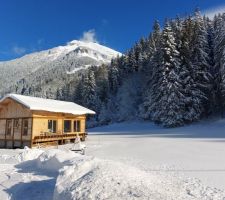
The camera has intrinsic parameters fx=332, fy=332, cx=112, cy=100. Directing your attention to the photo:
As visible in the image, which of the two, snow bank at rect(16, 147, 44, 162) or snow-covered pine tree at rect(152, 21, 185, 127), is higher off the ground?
snow-covered pine tree at rect(152, 21, 185, 127)

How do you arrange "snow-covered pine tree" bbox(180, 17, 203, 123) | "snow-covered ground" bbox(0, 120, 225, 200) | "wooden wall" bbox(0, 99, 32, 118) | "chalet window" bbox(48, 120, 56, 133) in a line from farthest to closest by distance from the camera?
"snow-covered pine tree" bbox(180, 17, 203, 123) → "chalet window" bbox(48, 120, 56, 133) → "wooden wall" bbox(0, 99, 32, 118) → "snow-covered ground" bbox(0, 120, 225, 200)

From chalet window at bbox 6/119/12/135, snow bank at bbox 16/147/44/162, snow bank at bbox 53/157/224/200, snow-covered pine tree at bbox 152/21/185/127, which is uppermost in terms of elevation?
snow-covered pine tree at bbox 152/21/185/127

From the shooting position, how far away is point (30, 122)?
27.2 m

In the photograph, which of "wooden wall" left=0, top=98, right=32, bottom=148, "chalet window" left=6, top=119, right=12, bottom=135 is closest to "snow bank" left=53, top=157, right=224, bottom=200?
"wooden wall" left=0, top=98, right=32, bottom=148

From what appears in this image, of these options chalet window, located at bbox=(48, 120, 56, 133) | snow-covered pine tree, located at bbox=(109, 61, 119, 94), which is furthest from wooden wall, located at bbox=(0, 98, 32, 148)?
snow-covered pine tree, located at bbox=(109, 61, 119, 94)

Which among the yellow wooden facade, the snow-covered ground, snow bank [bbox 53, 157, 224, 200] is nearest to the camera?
snow bank [bbox 53, 157, 224, 200]

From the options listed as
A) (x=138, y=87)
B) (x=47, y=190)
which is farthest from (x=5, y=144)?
(x=138, y=87)

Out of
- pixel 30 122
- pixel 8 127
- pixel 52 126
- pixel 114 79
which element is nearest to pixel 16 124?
pixel 8 127

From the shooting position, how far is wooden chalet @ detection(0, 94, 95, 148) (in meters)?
27.2

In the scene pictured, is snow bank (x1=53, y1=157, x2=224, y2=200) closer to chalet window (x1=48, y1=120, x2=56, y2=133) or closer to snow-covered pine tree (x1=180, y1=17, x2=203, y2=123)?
chalet window (x1=48, y1=120, x2=56, y2=133)

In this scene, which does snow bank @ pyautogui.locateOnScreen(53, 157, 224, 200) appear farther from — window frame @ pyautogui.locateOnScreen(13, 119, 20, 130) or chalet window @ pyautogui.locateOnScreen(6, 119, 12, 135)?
chalet window @ pyautogui.locateOnScreen(6, 119, 12, 135)

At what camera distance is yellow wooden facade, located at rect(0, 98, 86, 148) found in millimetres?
27312

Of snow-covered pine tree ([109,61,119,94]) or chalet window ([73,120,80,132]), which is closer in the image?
chalet window ([73,120,80,132])

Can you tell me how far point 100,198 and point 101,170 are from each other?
1868mm
